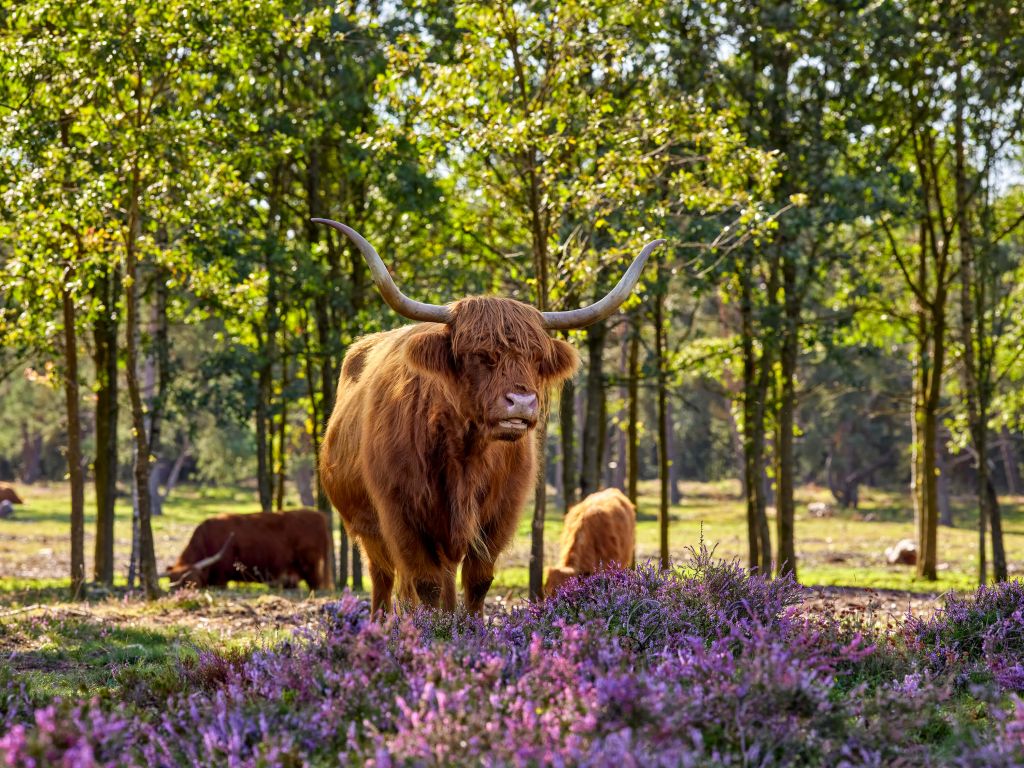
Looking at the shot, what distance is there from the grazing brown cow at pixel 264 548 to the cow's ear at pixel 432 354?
34.1ft

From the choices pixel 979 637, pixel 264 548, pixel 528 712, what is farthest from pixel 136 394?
pixel 528 712

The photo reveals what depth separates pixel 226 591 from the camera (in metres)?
13.5

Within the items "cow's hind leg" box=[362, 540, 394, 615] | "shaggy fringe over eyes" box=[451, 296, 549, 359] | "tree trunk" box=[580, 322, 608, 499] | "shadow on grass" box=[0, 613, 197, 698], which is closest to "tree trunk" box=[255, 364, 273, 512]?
"tree trunk" box=[580, 322, 608, 499]

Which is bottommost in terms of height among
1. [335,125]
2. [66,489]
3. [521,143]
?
[66,489]

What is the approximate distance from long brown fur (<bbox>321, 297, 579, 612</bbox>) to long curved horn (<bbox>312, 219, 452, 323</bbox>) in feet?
0.26

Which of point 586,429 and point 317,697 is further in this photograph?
point 586,429

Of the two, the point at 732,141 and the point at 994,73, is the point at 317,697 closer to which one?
the point at 732,141

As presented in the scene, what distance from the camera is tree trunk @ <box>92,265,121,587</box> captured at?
14188 millimetres

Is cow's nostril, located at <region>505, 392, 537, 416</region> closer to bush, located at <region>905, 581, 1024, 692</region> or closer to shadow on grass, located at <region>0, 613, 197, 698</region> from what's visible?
shadow on grass, located at <region>0, 613, 197, 698</region>

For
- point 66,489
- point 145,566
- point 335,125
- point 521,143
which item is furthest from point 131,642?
point 66,489

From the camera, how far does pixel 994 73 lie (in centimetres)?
1577

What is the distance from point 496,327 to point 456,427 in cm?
68

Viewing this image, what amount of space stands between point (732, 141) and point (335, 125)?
6931mm

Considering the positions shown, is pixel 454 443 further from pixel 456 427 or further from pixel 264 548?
pixel 264 548
